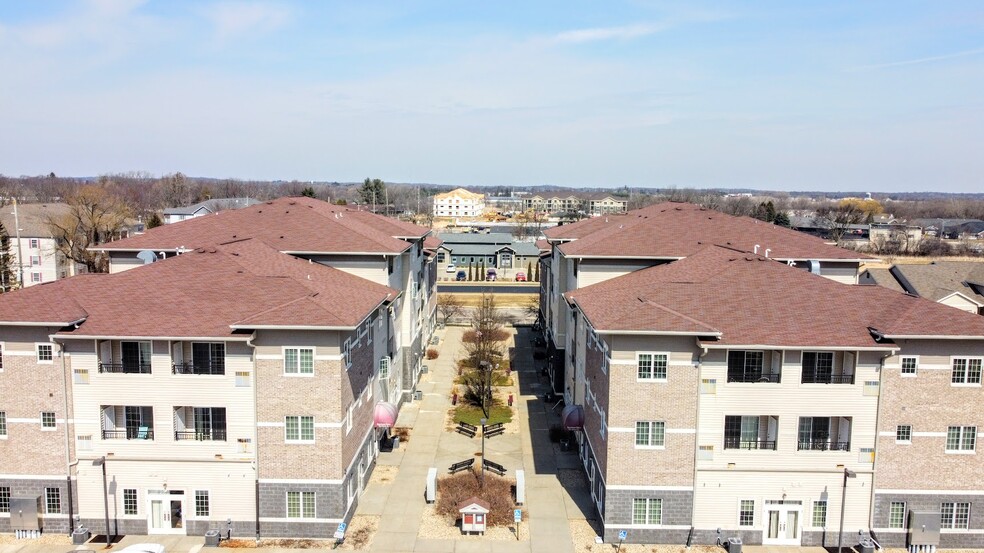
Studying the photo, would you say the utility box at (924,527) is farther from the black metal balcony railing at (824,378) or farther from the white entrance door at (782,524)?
the black metal balcony railing at (824,378)

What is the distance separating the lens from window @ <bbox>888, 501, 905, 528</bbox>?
27.7 metres

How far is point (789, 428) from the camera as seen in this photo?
27.3 meters

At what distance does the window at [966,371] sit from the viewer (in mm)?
27031

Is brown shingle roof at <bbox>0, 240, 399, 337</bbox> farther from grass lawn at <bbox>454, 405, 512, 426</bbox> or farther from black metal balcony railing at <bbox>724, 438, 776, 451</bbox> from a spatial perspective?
black metal balcony railing at <bbox>724, 438, 776, 451</bbox>

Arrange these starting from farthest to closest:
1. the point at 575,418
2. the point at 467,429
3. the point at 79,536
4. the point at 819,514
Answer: the point at 467,429 → the point at 575,418 → the point at 819,514 → the point at 79,536

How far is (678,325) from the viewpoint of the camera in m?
26.5

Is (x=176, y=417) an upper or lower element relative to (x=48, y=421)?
upper

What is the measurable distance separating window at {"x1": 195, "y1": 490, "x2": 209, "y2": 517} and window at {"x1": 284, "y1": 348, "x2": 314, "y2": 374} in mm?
6308

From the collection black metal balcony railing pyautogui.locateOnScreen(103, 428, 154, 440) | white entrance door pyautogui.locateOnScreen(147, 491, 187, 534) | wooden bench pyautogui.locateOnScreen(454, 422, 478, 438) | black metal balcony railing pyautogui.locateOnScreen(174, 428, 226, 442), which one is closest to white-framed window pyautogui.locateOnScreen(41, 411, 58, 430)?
black metal balcony railing pyautogui.locateOnScreen(103, 428, 154, 440)

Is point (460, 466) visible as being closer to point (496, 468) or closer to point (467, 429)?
point (496, 468)

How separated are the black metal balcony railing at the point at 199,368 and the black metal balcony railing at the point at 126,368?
51.3 inches

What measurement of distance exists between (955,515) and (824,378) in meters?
7.99

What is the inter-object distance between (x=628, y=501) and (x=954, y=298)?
34.7 metres

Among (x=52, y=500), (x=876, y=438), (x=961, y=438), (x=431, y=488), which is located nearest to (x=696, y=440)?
(x=876, y=438)
